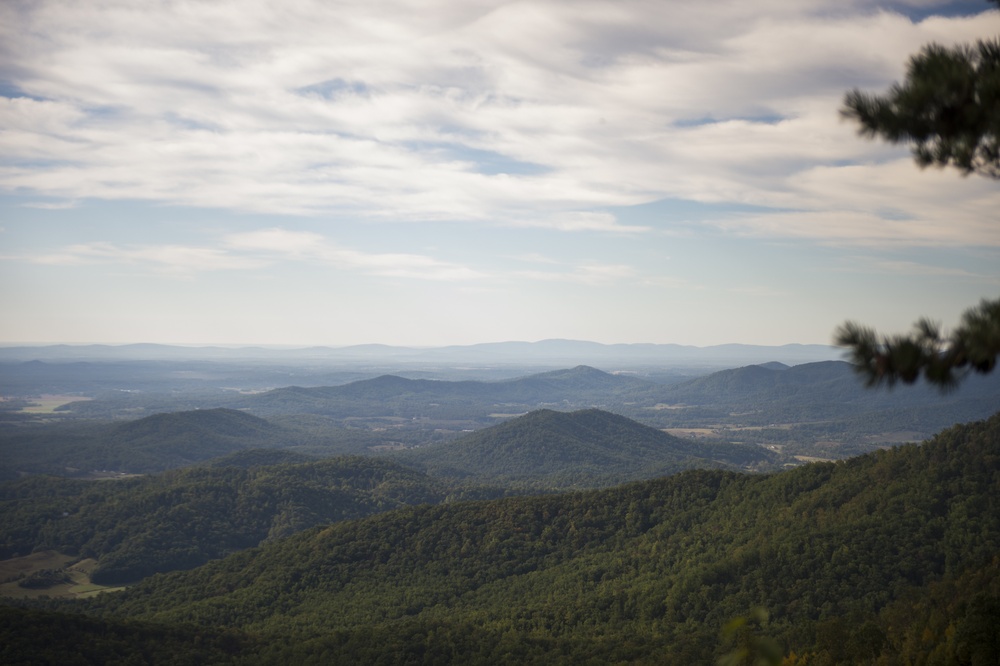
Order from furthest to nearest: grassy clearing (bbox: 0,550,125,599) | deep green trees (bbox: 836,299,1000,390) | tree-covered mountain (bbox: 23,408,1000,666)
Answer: grassy clearing (bbox: 0,550,125,599) < tree-covered mountain (bbox: 23,408,1000,666) < deep green trees (bbox: 836,299,1000,390)

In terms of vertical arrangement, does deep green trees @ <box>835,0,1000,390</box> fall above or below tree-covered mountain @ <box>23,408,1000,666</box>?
above

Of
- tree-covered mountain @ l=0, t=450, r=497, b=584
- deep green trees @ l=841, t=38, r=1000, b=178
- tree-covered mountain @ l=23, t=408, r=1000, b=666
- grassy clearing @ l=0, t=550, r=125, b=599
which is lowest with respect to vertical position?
grassy clearing @ l=0, t=550, r=125, b=599

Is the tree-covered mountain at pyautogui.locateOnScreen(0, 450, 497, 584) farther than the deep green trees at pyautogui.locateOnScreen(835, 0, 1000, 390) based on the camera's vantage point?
Yes

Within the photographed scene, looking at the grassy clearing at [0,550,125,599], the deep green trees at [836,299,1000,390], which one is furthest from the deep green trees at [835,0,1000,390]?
the grassy clearing at [0,550,125,599]

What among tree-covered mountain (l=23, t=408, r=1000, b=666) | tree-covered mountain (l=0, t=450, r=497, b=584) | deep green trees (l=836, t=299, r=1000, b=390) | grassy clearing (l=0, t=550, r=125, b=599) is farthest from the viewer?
tree-covered mountain (l=0, t=450, r=497, b=584)

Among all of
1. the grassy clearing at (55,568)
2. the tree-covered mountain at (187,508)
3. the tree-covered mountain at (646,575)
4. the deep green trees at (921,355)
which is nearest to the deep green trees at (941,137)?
the deep green trees at (921,355)

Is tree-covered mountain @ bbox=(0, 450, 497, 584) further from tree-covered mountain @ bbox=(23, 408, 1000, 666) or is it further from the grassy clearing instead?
tree-covered mountain @ bbox=(23, 408, 1000, 666)

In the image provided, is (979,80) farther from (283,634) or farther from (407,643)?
(283,634)

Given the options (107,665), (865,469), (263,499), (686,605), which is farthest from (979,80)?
(263,499)
